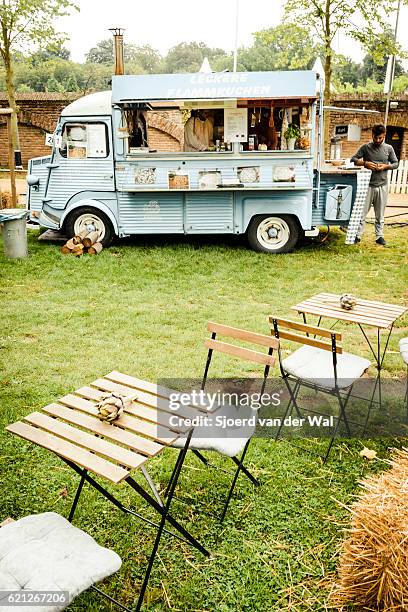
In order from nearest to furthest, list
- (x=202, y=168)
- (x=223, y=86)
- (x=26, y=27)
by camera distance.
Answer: (x=223, y=86) → (x=202, y=168) → (x=26, y=27)

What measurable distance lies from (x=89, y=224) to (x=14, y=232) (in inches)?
54.6

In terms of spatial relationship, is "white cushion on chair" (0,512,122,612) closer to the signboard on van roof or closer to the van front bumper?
the signboard on van roof

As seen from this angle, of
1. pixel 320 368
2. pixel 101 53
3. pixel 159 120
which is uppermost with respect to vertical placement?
pixel 101 53

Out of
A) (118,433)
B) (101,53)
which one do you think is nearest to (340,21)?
(118,433)

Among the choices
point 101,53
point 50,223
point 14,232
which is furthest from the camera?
point 101,53

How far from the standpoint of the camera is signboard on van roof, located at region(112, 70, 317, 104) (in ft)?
29.8

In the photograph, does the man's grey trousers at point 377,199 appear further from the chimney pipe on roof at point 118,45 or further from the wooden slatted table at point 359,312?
the wooden slatted table at point 359,312

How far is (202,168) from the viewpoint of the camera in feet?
31.2

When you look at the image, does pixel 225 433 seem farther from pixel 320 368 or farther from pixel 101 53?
pixel 101 53

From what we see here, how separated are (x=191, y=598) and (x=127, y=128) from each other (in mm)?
8163

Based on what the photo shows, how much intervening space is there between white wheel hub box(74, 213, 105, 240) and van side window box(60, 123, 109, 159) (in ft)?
3.41

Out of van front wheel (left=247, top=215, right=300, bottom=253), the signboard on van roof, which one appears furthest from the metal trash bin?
van front wheel (left=247, top=215, right=300, bottom=253)

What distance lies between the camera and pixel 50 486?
3736mm

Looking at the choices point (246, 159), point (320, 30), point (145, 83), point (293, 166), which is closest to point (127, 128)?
point (145, 83)
